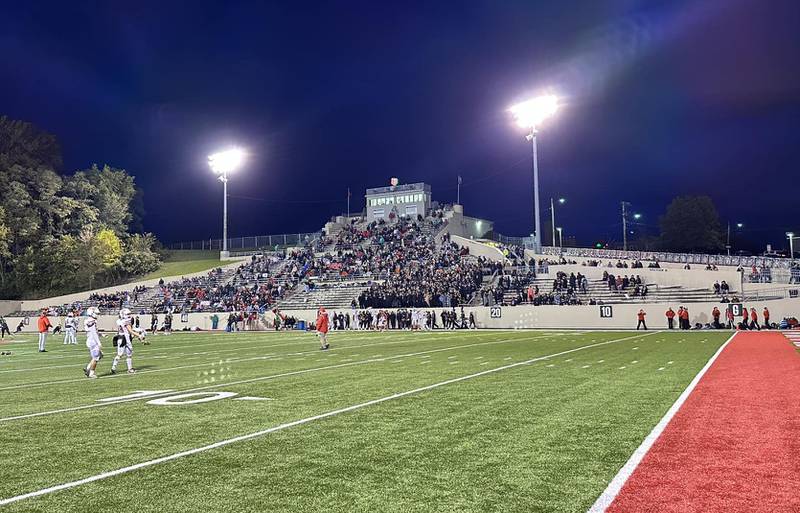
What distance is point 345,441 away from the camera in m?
6.70

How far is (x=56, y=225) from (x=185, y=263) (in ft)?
55.9

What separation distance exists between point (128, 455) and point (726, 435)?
6361 mm

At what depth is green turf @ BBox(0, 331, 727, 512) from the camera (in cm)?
477

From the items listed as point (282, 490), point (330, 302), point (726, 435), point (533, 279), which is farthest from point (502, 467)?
point (330, 302)

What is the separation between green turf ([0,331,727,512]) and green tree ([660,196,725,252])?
3436 inches

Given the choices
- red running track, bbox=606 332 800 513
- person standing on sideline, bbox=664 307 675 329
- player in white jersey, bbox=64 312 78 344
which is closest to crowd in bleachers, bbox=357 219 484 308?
person standing on sideline, bbox=664 307 675 329

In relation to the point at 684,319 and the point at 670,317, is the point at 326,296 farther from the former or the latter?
the point at 684,319

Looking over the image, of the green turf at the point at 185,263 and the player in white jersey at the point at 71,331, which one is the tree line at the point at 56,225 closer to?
the green turf at the point at 185,263

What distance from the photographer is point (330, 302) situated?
50219 millimetres

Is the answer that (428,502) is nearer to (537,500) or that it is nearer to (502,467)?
(537,500)

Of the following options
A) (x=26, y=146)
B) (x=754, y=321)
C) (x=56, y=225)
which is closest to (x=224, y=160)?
(x=56, y=225)

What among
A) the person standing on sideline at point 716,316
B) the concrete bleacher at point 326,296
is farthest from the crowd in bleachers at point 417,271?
the person standing on sideline at point 716,316

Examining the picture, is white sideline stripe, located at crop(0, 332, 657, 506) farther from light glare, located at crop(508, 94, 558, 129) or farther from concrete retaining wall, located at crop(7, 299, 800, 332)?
light glare, located at crop(508, 94, 558, 129)

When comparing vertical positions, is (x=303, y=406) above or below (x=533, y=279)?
below
